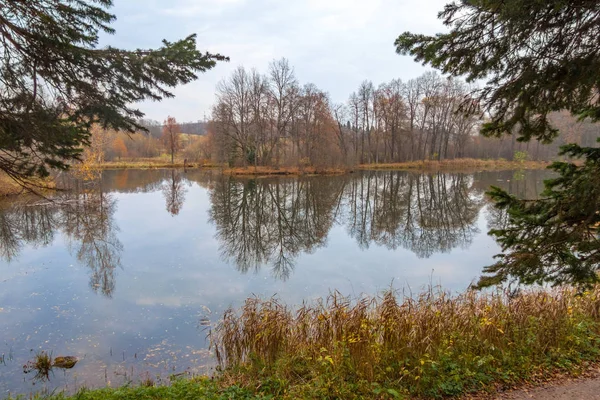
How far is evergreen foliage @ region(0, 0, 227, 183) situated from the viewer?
154 inches

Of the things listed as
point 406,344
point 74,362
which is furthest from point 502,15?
point 74,362

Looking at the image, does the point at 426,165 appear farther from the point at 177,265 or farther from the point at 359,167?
the point at 177,265

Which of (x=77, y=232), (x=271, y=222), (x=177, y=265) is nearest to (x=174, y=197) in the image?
(x=77, y=232)

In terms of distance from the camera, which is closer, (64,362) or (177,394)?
(177,394)

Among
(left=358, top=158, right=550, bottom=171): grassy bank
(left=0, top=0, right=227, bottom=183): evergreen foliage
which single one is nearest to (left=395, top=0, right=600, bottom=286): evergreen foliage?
(left=0, top=0, right=227, bottom=183): evergreen foliage

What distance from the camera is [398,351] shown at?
4520 millimetres

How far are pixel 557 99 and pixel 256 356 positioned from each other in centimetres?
470

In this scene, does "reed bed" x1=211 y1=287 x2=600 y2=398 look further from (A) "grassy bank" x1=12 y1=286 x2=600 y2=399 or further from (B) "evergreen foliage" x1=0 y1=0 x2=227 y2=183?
(B) "evergreen foliage" x1=0 y1=0 x2=227 y2=183

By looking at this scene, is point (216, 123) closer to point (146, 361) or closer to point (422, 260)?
point (422, 260)

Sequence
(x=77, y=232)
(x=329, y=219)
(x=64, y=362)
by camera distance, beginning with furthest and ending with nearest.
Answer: (x=329, y=219)
(x=77, y=232)
(x=64, y=362)

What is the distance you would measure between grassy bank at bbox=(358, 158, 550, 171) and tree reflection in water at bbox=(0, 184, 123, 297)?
39.1m

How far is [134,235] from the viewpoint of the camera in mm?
14500

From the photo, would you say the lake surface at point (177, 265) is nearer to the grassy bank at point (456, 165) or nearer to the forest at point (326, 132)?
the forest at point (326, 132)

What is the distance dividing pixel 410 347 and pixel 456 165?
173ft
